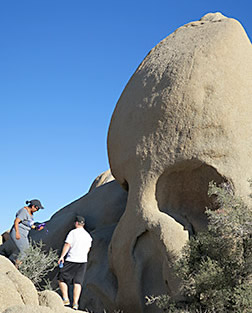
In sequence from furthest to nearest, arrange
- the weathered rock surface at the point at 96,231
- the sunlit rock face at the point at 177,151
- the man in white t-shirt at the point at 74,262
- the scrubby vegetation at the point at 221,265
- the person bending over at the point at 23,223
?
the weathered rock surface at the point at 96,231, the person bending over at the point at 23,223, the sunlit rock face at the point at 177,151, the man in white t-shirt at the point at 74,262, the scrubby vegetation at the point at 221,265

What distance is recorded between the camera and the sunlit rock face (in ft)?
27.8

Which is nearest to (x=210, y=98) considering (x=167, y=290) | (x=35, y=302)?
(x=167, y=290)

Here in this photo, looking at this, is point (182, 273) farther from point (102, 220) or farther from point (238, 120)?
point (102, 220)

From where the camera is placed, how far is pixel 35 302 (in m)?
6.40

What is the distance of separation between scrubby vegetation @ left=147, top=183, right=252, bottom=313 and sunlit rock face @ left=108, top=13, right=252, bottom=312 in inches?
28.9

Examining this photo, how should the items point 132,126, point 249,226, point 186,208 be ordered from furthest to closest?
point 132,126 → point 186,208 → point 249,226

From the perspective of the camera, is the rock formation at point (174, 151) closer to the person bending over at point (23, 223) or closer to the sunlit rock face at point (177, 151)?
the sunlit rock face at point (177, 151)

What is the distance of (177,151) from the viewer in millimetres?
8672

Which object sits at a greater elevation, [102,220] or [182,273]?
[102,220]

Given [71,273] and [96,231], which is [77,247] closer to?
[71,273]

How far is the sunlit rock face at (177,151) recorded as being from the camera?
8461 millimetres

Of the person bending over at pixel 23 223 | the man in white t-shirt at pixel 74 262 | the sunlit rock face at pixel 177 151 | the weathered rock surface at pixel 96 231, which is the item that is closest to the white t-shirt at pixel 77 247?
the man in white t-shirt at pixel 74 262

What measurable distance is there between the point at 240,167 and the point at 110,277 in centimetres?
339

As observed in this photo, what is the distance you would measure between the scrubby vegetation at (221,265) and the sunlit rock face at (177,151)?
0.74 m
